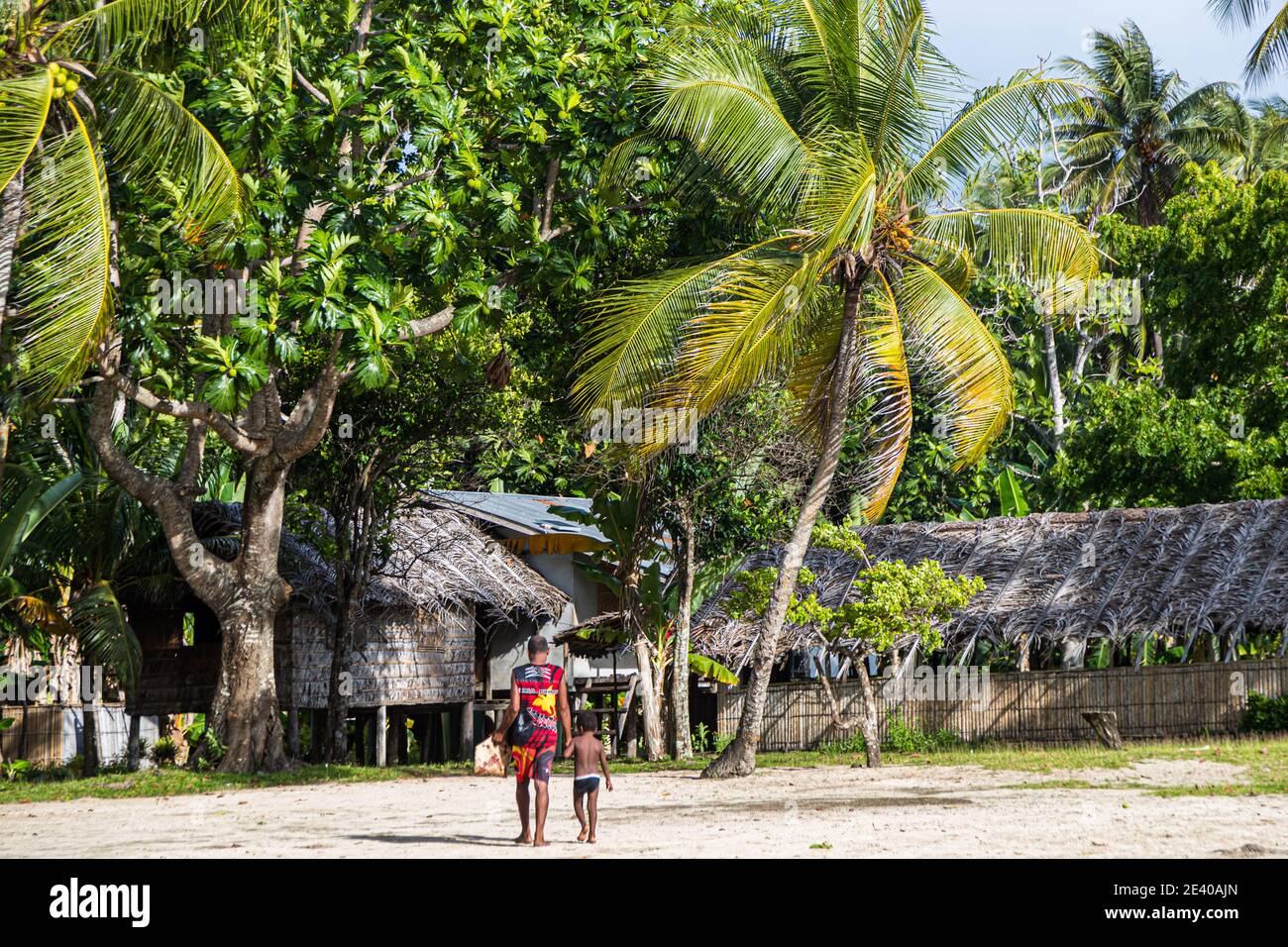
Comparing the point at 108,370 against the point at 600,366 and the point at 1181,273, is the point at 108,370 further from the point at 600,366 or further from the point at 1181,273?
the point at 1181,273

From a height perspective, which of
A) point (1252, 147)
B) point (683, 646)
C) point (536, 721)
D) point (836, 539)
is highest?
point (1252, 147)

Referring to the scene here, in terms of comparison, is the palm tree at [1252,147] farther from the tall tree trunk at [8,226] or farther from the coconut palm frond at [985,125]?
the tall tree trunk at [8,226]

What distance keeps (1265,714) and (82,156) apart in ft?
51.2

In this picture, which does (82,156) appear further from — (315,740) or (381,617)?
(315,740)

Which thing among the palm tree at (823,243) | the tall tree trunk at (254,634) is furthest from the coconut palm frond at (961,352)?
the tall tree trunk at (254,634)

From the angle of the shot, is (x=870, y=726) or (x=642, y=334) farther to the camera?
(x=870, y=726)

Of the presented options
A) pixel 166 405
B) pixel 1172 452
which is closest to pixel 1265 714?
pixel 1172 452

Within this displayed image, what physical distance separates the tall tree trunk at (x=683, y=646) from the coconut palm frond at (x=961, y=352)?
211 inches

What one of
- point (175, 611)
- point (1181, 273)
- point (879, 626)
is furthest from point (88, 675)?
point (1181, 273)

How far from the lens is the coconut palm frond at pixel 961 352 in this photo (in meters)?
15.2

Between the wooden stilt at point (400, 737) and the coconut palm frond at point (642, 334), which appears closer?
the coconut palm frond at point (642, 334)

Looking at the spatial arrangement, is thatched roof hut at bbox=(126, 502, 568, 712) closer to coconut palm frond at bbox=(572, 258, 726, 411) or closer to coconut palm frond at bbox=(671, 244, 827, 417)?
coconut palm frond at bbox=(572, 258, 726, 411)

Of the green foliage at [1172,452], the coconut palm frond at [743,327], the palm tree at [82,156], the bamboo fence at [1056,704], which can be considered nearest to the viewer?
the palm tree at [82,156]

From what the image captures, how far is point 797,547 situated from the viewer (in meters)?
15.5
